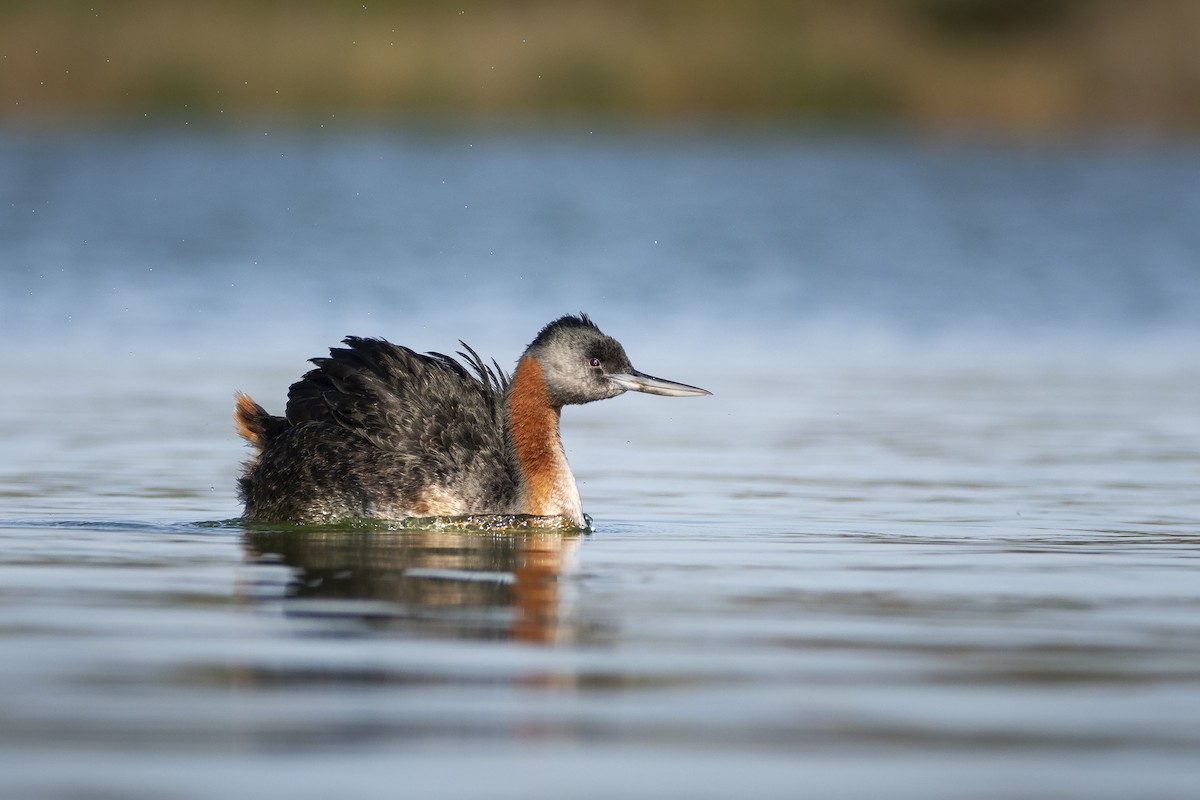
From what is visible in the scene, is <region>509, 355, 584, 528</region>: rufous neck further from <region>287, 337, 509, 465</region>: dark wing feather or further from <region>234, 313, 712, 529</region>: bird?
<region>287, 337, 509, 465</region>: dark wing feather

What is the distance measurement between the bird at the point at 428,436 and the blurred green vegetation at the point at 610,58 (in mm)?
35353

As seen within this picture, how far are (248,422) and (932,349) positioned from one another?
982 centimetres

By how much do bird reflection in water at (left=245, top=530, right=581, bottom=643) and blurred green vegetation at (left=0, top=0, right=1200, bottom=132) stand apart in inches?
1437

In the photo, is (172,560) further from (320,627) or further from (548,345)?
(548,345)

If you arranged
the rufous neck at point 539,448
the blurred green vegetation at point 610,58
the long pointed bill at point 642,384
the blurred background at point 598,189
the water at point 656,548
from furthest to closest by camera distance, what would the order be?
1. the blurred green vegetation at point 610,58
2. the blurred background at point 598,189
3. the long pointed bill at point 642,384
4. the rufous neck at point 539,448
5. the water at point 656,548

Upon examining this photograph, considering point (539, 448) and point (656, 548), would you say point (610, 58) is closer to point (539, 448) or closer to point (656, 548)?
point (539, 448)

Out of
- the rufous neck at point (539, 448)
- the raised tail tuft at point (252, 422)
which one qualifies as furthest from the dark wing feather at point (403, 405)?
the raised tail tuft at point (252, 422)

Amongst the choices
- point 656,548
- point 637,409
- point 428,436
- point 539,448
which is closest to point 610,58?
point 637,409

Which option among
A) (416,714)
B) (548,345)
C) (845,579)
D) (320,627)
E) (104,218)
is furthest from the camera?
(104,218)

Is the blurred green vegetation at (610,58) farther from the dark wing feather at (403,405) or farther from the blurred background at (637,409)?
the dark wing feather at (403,405)

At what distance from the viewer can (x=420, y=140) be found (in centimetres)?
4931

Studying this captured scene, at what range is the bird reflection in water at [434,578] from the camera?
278 inches

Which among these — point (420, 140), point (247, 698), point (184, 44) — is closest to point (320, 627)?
point (247, 698)

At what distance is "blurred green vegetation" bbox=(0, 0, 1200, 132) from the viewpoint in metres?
45.1
